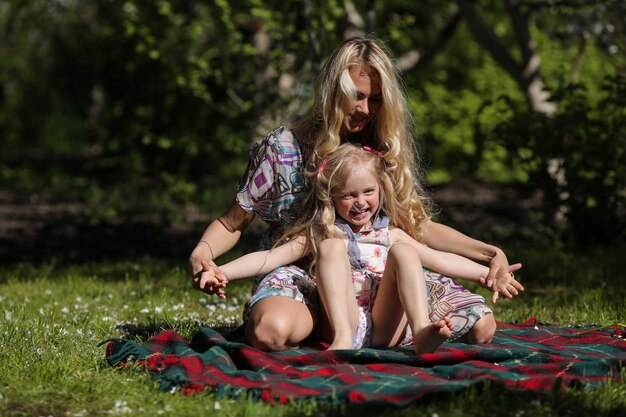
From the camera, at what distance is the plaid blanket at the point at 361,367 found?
10.8 feet

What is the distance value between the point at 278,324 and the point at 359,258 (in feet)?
1.65

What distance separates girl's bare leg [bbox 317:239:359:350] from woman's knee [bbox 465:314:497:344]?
58 centimetres

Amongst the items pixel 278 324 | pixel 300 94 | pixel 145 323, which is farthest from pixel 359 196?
pixel 300 94

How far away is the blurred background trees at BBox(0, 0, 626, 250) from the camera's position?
7141mm

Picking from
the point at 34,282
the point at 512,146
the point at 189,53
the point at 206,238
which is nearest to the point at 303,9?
the point at 189,53

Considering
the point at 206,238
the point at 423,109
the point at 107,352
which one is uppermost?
the point at 423,109

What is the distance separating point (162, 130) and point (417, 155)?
24.6 feet

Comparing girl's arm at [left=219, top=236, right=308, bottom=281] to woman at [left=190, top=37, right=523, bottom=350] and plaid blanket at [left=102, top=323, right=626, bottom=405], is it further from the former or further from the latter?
plaid blanket at [left=102, top=323, right=626, bottom=405]

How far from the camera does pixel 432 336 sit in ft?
11.9

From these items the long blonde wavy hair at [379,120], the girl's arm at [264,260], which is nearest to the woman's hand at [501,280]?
the long blonde wavy hair at [379,120]

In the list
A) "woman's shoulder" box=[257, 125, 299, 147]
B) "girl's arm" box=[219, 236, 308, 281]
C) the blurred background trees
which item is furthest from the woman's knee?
the blurred background trees

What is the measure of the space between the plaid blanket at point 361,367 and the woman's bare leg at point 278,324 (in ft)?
0.21

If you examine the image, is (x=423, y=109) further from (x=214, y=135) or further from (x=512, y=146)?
(x=512, y=146)

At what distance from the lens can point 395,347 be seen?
159 inches
